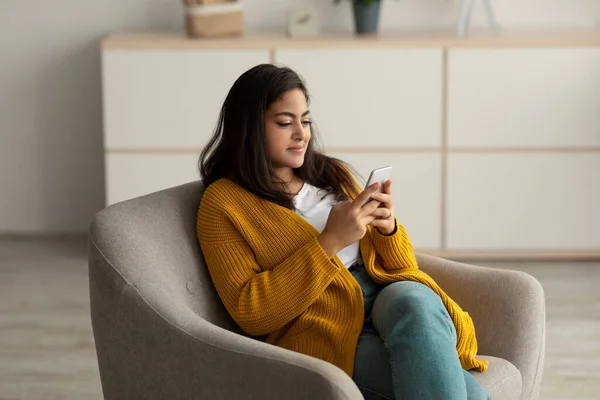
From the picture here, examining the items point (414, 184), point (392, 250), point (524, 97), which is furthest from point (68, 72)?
point (392, 250)

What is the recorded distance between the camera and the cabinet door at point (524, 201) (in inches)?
176

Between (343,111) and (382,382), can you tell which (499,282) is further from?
(343,111)

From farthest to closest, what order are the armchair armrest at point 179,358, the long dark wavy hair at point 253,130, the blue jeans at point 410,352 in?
the long dark wavy hair at point 253,130 → the blue jeans at point 410,352 → the armchair armrest at point 179,358

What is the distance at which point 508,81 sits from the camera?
441cm

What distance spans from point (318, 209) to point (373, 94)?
7.07 feet

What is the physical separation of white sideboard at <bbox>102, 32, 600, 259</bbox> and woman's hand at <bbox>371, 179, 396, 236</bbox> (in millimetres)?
2189

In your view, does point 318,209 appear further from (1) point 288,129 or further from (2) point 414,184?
(2) point 414,184

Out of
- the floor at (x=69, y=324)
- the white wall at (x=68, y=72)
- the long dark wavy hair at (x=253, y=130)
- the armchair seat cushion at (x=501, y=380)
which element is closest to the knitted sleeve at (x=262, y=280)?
the long dark wavy hair at (x=253, y=130)

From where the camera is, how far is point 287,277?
2131mm

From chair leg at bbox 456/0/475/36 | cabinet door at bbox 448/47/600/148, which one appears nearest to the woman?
cabinet door at bbox 448/47/600/148

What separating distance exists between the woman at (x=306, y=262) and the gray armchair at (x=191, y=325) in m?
0.07

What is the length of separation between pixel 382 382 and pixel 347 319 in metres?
0.17

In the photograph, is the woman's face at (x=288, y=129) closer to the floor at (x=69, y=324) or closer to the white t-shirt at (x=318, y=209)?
the white t-shirt at (x=318, y=209)

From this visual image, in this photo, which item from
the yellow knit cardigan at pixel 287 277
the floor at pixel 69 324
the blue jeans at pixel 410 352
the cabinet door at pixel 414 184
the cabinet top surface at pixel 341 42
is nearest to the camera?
the blue jeans at pixel 410 352
